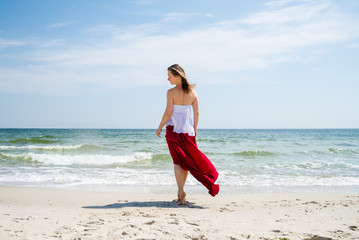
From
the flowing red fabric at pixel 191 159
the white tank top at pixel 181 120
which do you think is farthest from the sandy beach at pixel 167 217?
the white tank top at pixel 181 120

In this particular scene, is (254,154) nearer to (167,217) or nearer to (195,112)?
(195,112)

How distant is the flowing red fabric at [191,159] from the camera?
4.29m

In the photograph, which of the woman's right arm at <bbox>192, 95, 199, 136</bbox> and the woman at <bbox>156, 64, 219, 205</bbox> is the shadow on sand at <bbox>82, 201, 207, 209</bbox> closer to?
the woman at <bbox>156, 64, 219, 205</bbox>

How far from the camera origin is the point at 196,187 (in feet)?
20.1

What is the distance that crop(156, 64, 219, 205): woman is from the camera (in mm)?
4289

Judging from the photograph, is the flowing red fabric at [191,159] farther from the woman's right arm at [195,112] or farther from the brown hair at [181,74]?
the brown hair at [181,74]

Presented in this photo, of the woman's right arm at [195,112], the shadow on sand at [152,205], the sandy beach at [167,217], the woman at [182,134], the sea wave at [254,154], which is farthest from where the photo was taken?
the sea wave at [254,154]

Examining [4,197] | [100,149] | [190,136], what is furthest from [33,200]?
[100,149]

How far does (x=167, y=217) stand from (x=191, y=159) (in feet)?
3.57

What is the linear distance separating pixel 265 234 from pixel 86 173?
5.72 m

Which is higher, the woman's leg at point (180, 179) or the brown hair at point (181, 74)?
the brown hair at point (181, 74)

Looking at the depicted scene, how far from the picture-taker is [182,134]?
4332 mm

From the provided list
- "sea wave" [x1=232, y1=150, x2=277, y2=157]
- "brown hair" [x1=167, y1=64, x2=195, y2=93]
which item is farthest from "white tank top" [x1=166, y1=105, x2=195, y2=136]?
"sea wave" [x1=232, y1=150, x2=277, y2=157]

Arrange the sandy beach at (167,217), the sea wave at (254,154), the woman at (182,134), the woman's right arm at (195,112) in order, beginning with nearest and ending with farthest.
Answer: the sandy beach at (167,217) < the woman at (182,134) < the woman's right arm at (195,112) < the sea wave at (254,154)
